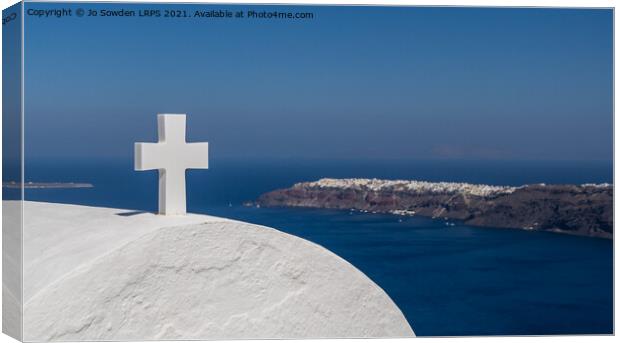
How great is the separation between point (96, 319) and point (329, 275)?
176cm

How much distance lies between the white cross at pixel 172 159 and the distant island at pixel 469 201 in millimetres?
5592

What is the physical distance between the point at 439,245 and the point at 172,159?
10333mm

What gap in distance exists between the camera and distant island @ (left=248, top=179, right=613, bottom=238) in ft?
43.9

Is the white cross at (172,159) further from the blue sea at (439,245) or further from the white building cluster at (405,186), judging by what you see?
the white building cluster at (405,186)

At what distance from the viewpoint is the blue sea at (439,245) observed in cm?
963

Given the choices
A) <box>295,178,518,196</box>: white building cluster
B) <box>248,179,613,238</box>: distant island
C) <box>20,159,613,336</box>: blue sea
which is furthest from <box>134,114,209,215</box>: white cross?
<box>295,178,518,196</box>: white building cluster

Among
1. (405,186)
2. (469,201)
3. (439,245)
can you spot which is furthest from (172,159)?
(405,186)

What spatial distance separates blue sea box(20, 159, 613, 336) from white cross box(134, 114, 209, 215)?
1.19 meters

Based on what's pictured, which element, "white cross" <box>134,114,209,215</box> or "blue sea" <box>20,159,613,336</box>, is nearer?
"white cross" <box>134,114,209,215</box>

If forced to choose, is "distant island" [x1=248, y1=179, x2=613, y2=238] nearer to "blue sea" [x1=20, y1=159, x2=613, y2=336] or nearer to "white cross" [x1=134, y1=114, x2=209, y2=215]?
"blue sea" [x1=20, y1=159, x2=613, y2=336]

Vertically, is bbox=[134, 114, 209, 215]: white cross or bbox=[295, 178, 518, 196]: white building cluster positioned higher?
bbox=[134, 114, 209, 215]: white cross

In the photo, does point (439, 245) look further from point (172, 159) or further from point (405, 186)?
point (172, 159)

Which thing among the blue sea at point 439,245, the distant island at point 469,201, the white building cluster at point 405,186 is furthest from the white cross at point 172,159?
the white building cluster at point 405,186

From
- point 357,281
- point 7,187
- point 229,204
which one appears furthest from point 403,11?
point 229,204
